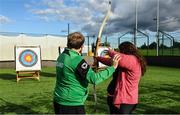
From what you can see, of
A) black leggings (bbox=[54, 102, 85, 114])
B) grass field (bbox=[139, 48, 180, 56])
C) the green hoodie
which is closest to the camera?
the green hoodie

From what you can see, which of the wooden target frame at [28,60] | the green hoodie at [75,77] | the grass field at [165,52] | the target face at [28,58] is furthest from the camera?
the grass field at [165,52]

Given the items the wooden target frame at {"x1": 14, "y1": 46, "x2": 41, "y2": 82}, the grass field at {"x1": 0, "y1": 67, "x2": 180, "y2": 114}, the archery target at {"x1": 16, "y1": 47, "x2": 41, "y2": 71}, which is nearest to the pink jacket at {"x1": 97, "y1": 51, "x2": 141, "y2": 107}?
the grass field at {"x1": 0, "y1": 67, "x2": 180, "y2": 114}

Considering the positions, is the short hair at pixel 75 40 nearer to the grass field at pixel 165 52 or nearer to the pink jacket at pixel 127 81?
the pink jacket at pixel 127 81

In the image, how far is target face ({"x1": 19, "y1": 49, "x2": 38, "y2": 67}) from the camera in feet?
65.0

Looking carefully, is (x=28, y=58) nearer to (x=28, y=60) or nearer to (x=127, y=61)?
(x=28, y=60)

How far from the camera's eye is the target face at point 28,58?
19.8 metres

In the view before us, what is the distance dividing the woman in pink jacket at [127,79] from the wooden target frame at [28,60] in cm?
1388

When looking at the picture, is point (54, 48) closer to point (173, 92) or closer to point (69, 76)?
point (173, 92)

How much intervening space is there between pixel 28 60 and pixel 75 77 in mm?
15552

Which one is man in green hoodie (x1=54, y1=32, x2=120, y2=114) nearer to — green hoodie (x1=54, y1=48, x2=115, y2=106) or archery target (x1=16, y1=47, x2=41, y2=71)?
green hoodie (x1=54, y1=48, x2=115, y2=106)

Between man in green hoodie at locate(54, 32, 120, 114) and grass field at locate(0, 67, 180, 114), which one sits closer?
man in green hoodie at locate(54, 32, 120, 114)

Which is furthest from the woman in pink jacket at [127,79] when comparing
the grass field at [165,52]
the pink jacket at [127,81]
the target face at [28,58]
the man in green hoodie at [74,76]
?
the grass field at [165,52]

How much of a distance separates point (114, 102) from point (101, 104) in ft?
15.3

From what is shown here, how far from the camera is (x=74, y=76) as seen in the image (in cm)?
475
